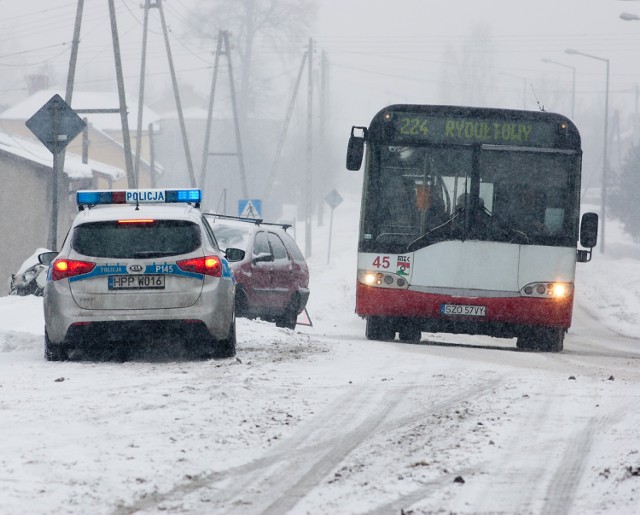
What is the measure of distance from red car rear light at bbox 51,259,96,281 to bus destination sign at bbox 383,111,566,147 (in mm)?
5282

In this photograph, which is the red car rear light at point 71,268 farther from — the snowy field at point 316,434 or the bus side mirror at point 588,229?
the bus side mirror at point 588,229

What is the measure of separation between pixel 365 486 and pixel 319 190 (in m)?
83.2

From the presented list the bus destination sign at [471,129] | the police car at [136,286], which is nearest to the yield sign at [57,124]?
the bus destination sign at [471,129]

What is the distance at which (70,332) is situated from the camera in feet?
37.6

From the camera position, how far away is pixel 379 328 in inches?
650

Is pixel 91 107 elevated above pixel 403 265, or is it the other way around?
pixel 91 107

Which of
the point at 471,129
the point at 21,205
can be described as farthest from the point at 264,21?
the point at 471,129

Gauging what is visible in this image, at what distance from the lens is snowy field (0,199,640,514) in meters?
5.77

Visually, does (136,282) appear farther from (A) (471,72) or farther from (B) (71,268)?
(A) (471,72)

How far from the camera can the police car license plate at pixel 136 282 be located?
11.5m

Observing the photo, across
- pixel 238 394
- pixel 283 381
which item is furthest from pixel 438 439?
pixel 283 381

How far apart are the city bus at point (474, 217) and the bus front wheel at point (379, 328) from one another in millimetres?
710

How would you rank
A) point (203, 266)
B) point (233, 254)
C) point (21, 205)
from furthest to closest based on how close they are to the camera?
point (21, 205) < point (233, 254) < point (203, 266)

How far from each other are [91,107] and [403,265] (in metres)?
88.9
